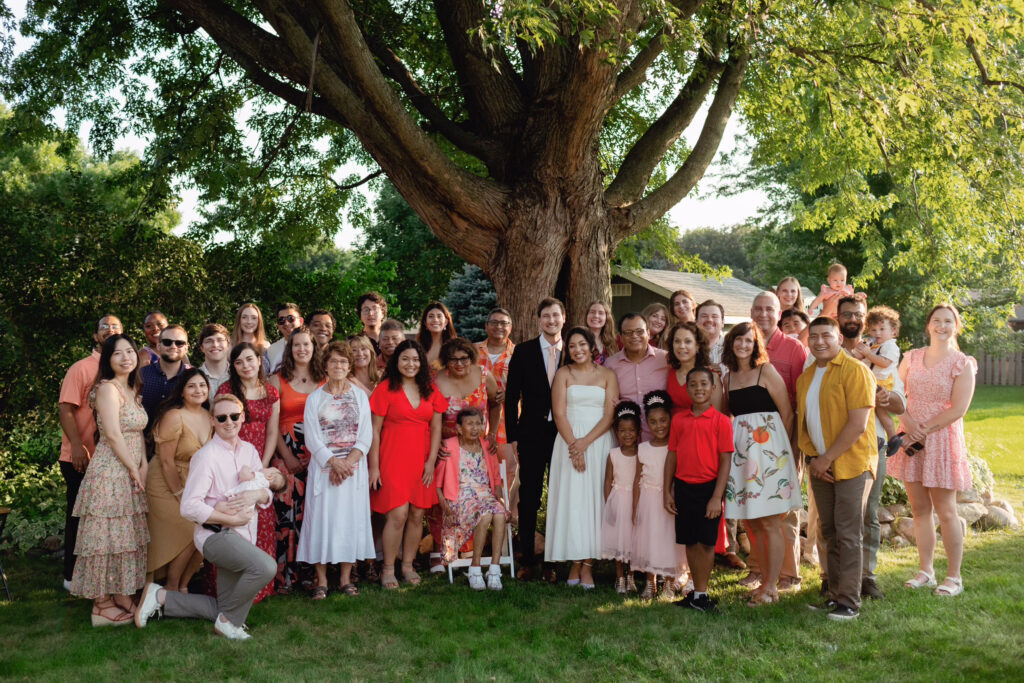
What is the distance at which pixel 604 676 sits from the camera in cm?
471

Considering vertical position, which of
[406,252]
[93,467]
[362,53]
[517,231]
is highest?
[406,252]

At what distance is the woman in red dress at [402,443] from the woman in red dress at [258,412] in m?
0.80

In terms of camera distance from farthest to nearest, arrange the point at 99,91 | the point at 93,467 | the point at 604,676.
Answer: the point at 99,91, the point at 93,467, the point at 604,676

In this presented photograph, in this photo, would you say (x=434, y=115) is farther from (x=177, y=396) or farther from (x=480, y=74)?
(x=177, y=396)

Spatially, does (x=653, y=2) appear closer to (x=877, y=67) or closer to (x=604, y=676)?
(x=877, y=67)

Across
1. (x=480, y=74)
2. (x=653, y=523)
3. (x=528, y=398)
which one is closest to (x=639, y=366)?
(x=528, y=398)

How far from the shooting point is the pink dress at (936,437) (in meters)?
6.12

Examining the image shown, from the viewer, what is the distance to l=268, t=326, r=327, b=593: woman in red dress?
6.53 metres

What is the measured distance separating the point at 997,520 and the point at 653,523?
4547mm

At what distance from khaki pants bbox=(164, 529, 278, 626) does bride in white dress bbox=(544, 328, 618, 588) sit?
2236 mm

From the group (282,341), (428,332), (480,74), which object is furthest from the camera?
(480,74)

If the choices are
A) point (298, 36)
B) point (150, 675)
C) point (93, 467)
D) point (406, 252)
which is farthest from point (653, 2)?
point (406, 252)

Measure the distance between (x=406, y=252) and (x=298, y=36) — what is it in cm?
2268

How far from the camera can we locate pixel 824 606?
582 cm
